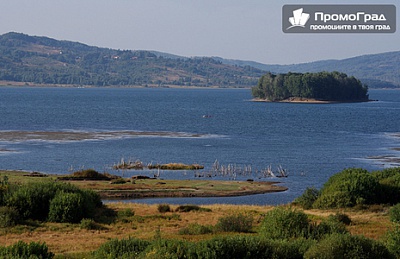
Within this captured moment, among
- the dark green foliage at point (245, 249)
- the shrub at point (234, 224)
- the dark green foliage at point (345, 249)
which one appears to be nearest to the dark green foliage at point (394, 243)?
→ the dark green foliage at point (345, 249)

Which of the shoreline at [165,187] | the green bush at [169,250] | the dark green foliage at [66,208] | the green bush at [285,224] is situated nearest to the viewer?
the green bush at [169,250]

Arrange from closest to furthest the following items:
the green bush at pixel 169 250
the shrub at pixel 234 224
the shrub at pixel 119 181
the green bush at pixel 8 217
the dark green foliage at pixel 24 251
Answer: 1. the green bush at pixel 169 250
2. the dark green foliage at pixel 24 251
3. the shrub at pixel 234 224
4. the green bush at pixel 8 217
5. the shrub at pixel 119 181

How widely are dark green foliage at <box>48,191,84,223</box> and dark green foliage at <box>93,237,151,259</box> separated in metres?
20.4

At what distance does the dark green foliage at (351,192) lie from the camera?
167 feet

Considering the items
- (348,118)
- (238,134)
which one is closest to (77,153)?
(238,134)

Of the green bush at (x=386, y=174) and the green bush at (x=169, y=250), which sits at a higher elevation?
the green bush at (x=169, y=250)

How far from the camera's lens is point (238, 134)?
132 meters

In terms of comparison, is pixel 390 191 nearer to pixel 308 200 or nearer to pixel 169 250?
pixel 308 200

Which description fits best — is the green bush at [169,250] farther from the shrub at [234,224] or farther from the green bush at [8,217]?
the green bush at [8,217]

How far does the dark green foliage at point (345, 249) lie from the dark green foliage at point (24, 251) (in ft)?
29.1

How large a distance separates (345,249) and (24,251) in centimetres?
1056

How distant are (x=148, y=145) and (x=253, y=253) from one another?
3454 inches

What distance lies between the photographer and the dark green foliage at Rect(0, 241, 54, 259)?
66.3 feet

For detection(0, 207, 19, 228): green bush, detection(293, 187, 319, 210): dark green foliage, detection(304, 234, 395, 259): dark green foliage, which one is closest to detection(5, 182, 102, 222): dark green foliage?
detection(0, 207, 19, 228): green bush
